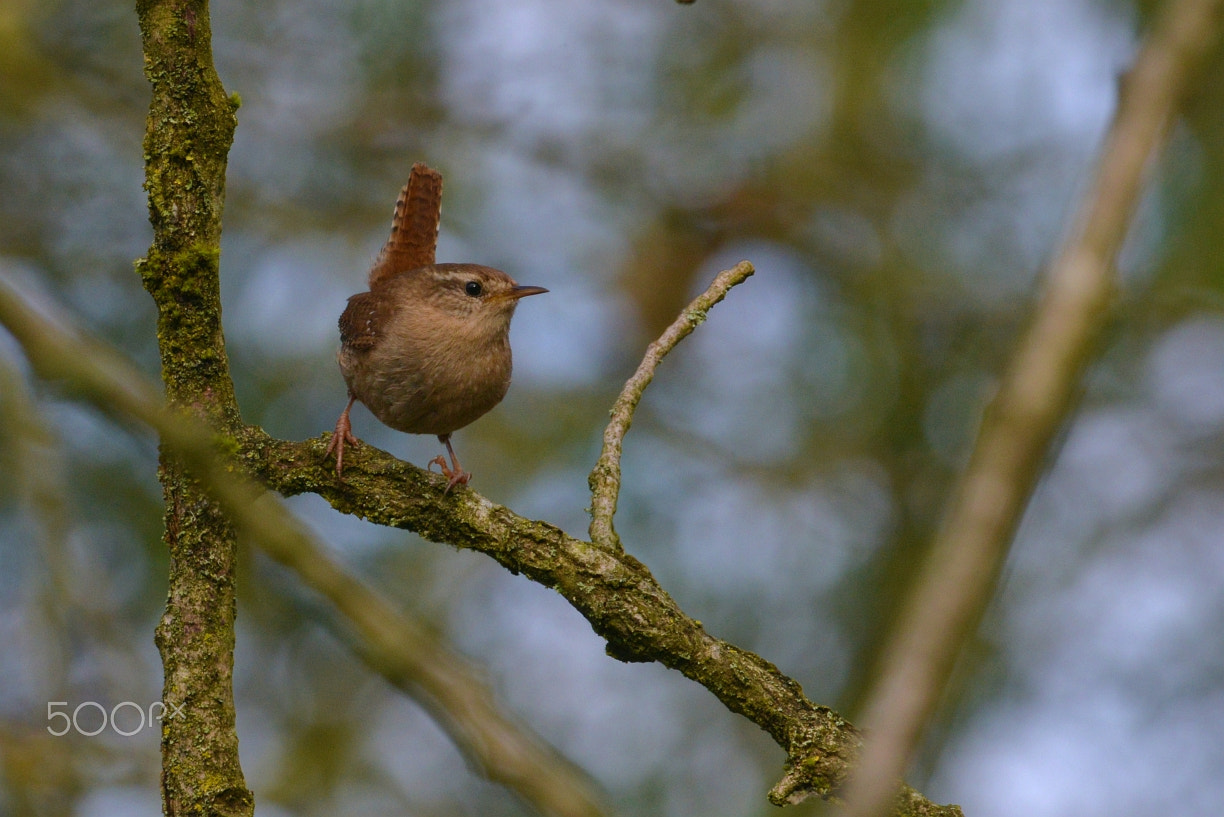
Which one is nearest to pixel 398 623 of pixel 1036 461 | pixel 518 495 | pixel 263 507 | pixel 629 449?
pixel 263 507

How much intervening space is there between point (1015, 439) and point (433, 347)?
3.56m

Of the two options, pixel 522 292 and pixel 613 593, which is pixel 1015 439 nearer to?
pixel 613 593

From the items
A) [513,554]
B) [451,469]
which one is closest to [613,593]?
[513,554]

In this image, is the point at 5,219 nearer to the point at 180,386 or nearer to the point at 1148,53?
the point at 180,386

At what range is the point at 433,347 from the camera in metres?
4.54

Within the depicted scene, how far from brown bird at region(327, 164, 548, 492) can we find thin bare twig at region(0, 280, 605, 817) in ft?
6.67

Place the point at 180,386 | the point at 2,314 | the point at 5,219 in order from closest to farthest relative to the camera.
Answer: the point at 2,314 < the point at 180,386 < the point at 5,219

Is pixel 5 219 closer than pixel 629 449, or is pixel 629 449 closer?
pixel 5 219

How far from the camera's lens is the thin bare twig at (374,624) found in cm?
201

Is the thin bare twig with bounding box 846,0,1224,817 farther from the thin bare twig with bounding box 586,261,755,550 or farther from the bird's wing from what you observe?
the bird's wing

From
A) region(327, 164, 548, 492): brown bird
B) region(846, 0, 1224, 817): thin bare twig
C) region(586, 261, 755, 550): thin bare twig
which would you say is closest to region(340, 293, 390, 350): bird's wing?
region(327, 164, 548, 492): brown bird

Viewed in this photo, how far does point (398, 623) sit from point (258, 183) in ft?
16.1

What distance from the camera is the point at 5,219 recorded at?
5.46 m

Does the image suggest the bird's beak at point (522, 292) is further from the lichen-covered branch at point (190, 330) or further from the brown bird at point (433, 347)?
the lichen-covered branch at point (190, 330)
